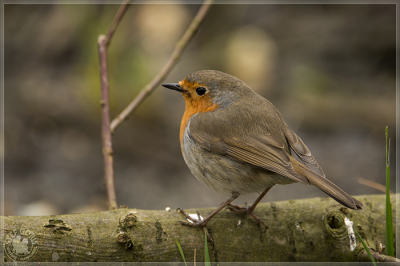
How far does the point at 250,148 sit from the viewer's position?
2.50 metres

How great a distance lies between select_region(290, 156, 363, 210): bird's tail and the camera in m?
1.96

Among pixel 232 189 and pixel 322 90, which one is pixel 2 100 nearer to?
pixel 232 189

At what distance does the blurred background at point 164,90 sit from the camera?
167 inches

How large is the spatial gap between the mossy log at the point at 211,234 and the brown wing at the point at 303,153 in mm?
262

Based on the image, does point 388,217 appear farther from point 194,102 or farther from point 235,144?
point 194,102

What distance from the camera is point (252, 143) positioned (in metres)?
2.53

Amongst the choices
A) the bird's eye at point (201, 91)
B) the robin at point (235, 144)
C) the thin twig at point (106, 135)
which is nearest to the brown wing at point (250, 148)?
the robin at point (235, 144)

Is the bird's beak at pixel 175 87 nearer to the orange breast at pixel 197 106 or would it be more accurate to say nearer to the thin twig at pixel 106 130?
the orange breast at pixel 197 106

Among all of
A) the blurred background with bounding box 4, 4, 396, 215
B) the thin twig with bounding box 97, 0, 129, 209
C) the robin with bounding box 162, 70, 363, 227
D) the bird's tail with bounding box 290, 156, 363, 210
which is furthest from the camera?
the blurred background with bounding box 4, 4, 396, 215

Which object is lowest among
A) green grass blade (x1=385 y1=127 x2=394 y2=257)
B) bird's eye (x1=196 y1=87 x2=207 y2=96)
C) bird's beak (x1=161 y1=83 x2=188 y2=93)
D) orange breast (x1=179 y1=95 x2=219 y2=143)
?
green grass blade (x1=385 y1=127 x2=394 y2=257)

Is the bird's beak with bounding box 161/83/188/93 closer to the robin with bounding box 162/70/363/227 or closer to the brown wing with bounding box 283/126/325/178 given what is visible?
the robin with bounding box 162/70/363/227

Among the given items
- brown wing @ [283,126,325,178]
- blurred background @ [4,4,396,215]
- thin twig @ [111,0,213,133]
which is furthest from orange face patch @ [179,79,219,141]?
blurred background @ [4,4,396,215]

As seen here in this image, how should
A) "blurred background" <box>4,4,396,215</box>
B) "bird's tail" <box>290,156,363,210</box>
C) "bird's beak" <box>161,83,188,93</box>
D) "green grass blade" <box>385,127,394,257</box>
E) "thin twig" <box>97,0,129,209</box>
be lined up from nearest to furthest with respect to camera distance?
"green grass blade" <box>385,127,394,257</box>
"bird's tail" <box>290,156,363,210</box>
"thin twig" <box>97,0,129,209</box>
"bird's beak" <box>161,83,188,93</box>
"blurred background" <box>4,4,396,215</box>

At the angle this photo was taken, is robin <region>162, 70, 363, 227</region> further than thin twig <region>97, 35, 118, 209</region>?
Yes
